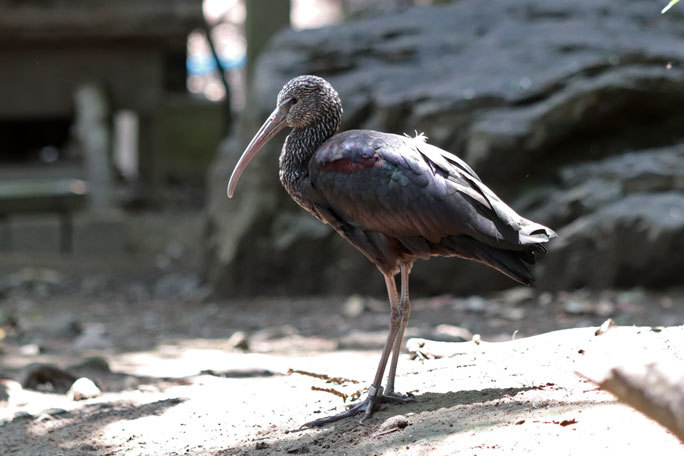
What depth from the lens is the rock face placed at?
7105 millimetres

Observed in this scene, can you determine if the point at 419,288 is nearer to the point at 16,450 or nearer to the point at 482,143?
the point at 482,143

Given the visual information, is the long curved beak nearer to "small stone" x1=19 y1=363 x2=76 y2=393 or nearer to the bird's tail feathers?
the bird's tail feathers

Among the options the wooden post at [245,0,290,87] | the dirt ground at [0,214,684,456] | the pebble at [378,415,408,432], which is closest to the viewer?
the dirt ground at [0,214,684,456]

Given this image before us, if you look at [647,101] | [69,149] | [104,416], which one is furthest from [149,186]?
[104,416]

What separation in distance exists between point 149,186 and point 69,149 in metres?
3.07

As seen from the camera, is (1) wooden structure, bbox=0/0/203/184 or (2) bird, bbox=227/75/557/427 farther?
(1) wooden structure, bbox=0/0/203/184

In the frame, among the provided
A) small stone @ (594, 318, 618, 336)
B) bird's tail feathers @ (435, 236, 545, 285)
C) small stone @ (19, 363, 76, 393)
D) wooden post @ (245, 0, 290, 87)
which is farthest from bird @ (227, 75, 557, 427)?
wooden post @ (245, 0, 290, 87)

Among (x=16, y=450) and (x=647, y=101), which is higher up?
(x=647, y=101)

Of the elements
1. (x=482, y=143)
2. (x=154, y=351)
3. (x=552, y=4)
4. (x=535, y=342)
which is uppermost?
(x=552, y=4)

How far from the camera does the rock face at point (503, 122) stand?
280 inches

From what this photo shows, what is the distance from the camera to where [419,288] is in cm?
759

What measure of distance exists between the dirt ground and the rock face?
11.5 inches

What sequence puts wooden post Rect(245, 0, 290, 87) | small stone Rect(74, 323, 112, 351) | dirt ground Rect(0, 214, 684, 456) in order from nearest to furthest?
dirt ground Rect(0, 214, 684, 456)
small stone Rect(74, 323, 112, 351)
wooden post Rect(245, 0, 290, 87)

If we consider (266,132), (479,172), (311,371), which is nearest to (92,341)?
(311,371)
